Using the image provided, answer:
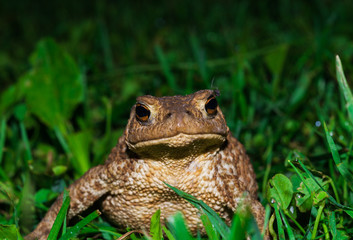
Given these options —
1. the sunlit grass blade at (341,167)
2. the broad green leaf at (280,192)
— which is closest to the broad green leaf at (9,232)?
the broad green leaf at (280,192)

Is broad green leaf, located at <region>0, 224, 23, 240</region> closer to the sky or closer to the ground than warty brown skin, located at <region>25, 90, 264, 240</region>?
closer to the ground

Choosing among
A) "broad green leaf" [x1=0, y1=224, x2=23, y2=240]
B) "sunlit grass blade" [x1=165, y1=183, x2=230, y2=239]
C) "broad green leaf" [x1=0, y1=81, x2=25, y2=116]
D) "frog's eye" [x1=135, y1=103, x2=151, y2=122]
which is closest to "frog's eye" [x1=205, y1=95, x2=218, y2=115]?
"frog's eye" [x1=135, y1=103, x2=151, y2=122]

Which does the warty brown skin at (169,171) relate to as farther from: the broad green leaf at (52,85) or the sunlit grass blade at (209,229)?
the broad green leaf at (52,85)

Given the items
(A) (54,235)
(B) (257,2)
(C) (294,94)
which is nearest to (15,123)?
(A) (54,235)

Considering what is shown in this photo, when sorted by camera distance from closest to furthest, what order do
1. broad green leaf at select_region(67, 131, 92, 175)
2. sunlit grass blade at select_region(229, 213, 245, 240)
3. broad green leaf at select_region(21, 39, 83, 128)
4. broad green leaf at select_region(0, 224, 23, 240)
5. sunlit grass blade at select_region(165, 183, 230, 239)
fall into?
1. sunlit grass blade at select_region(229, 213, 245, 240)
2. sunlit grass blade at select_region(165, 183, 230, 239)
3. broad green leaf at select_region(0, 224, 23, 240)
4. broad green leaf at select_region(67, 131, 92, 175)
5. broad green leaf at select_region(21, 39, 83, 128)

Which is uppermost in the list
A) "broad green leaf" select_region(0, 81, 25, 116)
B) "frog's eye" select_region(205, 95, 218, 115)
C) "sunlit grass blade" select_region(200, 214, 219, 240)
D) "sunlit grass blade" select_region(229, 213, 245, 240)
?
"broad green leaf" select_region(0, 81, 25, 116)

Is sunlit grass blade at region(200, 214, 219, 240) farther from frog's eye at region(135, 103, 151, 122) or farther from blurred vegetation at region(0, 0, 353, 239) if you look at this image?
frog's eye at region(135, 103, 151, 122)

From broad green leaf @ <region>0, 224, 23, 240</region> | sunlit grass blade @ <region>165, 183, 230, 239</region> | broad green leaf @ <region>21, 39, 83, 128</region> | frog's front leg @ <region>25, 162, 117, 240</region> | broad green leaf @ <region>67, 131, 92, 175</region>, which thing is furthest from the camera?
broad green leaf @ <region>21, 39, 83, 128</region>
